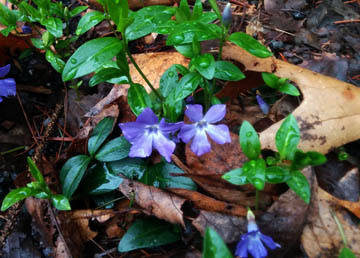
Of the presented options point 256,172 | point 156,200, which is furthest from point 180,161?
point 256,172

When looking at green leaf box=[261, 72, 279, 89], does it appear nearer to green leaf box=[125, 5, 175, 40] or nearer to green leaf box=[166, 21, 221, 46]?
green leaf box=[166, 21, 221, 46]

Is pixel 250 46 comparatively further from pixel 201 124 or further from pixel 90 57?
pixel 90 57

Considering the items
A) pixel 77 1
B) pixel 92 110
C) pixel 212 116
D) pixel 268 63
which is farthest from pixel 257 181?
pixel 77 1

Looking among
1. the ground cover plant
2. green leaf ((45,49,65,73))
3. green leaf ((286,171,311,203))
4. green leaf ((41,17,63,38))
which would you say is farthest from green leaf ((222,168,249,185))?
green leaf ((41,17,63,38))

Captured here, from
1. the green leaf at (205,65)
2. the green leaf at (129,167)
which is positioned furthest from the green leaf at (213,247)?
the green leaf at (129,167)

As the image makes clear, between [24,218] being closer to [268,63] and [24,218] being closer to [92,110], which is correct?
[92,110]
